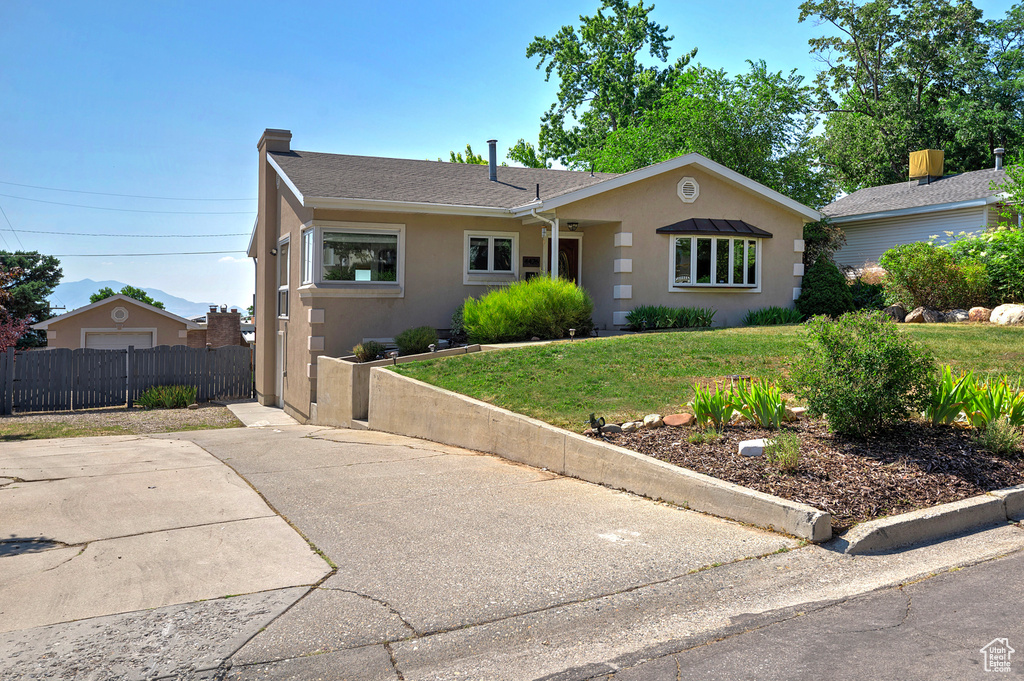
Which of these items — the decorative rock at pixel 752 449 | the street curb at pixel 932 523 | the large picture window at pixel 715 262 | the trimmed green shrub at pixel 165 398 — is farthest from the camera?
the trimmed green shrub at pixel 165 398

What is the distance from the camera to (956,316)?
54.9 feet

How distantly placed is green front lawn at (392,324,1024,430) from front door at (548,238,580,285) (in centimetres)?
539

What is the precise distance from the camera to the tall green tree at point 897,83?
37062 mm

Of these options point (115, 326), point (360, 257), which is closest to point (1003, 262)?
point (360, 257)

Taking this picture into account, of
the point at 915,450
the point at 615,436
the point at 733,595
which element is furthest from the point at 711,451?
the point at 733,595

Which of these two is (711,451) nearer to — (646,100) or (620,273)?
(620,273)

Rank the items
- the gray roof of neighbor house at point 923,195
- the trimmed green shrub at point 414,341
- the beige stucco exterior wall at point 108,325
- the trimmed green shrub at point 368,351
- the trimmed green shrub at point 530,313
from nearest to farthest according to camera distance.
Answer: the trimmed green shrub at point 368,351 < the trimmed green shrub at point 530,313 < the trimmed green shrub at point 414,341 < the gray roof of neighbor house at point 923,195 < the beige stucco exterior wall at point 108,325

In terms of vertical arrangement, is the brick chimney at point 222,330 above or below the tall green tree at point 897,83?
below

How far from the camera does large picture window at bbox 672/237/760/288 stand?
18.4m

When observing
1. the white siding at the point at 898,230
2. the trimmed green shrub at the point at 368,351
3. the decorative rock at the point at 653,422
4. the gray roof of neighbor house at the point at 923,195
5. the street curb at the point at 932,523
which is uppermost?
the gray roof of neighbor house at the point at 923,195

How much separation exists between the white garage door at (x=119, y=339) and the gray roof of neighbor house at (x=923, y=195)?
3111 cm

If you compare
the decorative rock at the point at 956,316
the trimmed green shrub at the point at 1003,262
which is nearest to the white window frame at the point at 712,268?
the decorative rock at the point at 956,316

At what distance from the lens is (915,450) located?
6688 mm

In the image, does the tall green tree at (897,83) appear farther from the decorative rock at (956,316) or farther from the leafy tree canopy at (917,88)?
the decorative rock at (956,316)
